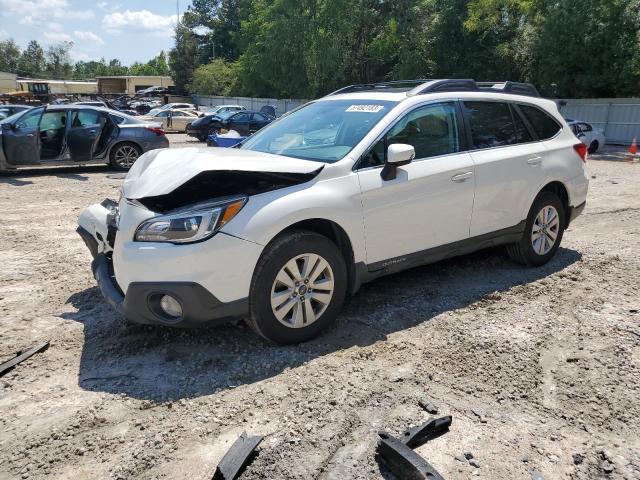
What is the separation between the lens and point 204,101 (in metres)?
57.2

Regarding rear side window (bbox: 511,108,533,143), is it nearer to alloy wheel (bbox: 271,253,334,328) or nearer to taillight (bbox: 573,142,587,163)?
taillight (bbox: 573,142,587,163)

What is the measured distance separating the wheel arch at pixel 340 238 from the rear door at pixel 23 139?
9.54 meters

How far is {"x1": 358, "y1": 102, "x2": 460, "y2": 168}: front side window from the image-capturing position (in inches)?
164

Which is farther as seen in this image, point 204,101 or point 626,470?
point 204,101

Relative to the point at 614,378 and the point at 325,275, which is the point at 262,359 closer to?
the point at 325,275

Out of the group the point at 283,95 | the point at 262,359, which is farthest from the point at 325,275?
the point at 283,95

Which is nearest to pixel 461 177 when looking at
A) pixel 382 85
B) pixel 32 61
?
pixel 382 85

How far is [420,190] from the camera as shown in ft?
14.1

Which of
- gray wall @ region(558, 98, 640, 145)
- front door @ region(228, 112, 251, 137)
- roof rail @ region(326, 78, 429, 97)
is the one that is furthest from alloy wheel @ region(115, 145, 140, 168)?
gray wall @ region(558, 98, 640, 145)

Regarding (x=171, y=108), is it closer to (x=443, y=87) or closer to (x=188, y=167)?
(x=443, y=87)

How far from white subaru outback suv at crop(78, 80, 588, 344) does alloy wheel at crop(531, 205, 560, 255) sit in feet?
0.05

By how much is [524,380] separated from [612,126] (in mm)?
24597

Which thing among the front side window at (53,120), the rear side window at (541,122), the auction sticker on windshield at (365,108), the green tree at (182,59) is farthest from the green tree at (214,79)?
the auction sticker on windshield at (365,108)

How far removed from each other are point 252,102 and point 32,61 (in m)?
108
